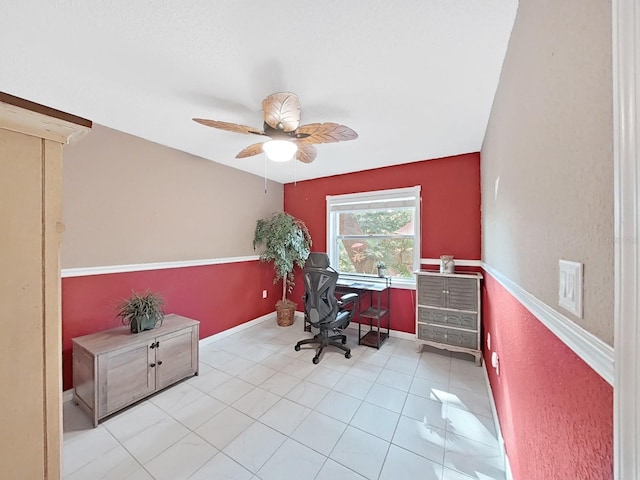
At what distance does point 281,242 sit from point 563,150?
320 cm

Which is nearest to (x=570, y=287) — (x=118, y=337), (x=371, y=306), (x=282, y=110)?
(x=282, y=110)

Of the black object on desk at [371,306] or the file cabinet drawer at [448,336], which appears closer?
the file cabinet drawer at [448,336]

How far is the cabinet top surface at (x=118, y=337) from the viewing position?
186cm

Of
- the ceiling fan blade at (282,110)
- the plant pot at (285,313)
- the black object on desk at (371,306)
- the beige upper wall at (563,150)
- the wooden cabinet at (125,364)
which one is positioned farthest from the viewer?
the plant pot at (285,313)

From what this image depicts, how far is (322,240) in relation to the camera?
3941mm

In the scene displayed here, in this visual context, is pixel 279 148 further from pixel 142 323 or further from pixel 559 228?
pixel 142 323

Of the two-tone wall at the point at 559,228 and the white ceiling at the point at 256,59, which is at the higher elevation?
the white ceiling at the point at 256,59

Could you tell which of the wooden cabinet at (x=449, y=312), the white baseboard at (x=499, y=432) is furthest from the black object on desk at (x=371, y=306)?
the white baseboard at (x=499, y=432)

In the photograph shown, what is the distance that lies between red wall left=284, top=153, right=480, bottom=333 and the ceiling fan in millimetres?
1716

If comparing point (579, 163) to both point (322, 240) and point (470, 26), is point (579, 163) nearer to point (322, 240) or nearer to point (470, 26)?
point (470, 26)

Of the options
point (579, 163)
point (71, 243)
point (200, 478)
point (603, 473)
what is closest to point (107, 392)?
point (200, 478)

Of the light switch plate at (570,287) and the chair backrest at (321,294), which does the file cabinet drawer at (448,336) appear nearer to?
the chair backrest at (321,294)

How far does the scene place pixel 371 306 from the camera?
3408 mm

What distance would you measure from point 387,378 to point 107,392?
90.5 inches
